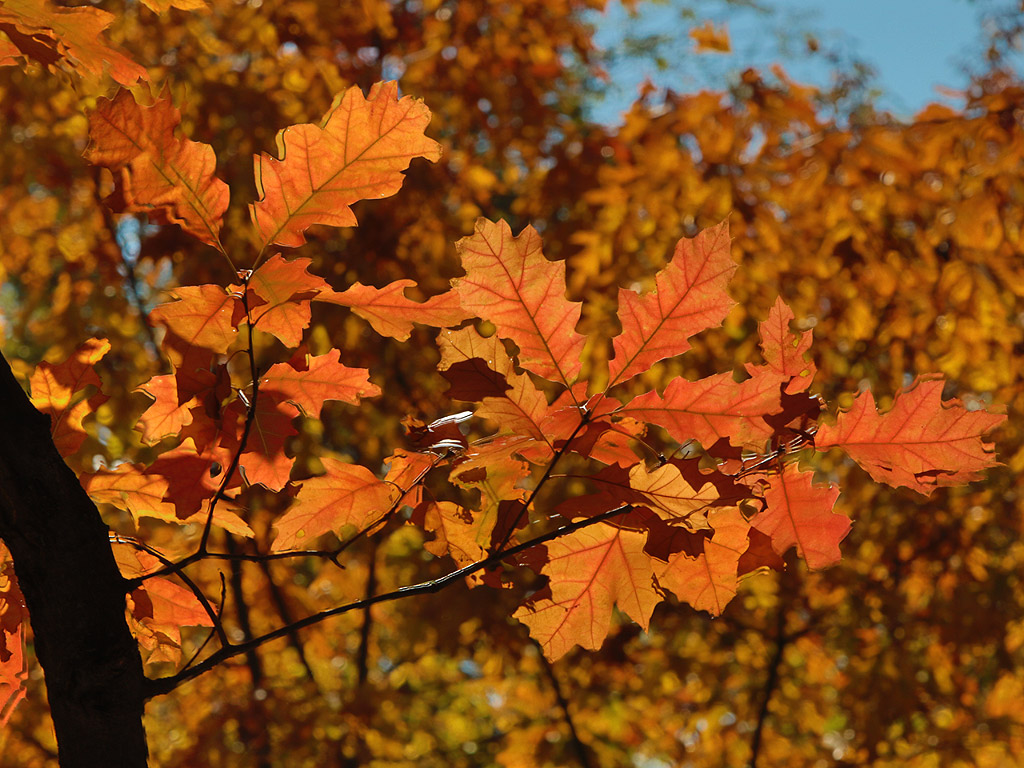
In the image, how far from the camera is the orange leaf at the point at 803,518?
687mm

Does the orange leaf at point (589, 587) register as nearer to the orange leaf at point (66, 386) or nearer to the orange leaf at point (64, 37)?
the orange leaf at point (66, 386)

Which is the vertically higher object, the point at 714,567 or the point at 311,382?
the point at 311,382

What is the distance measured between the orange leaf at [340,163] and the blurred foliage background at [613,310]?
172 centimetres

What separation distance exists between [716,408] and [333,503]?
322 mm

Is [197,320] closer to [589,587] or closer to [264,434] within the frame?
[264,434]

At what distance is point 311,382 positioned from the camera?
77 centimetres

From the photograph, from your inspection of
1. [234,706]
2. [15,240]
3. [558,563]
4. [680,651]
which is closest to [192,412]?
[558,563]

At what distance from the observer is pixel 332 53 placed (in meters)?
2.91

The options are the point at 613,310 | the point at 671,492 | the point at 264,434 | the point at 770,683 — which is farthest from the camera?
the point at 613,310

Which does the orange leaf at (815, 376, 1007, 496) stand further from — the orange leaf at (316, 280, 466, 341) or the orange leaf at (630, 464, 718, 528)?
the orange leaf at (316, 280, 466, 341)

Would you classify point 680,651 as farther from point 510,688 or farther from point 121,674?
point 121,674

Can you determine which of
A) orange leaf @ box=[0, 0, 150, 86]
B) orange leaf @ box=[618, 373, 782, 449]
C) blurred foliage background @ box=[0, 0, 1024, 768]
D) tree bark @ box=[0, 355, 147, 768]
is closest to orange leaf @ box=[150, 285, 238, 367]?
tree bark @ box=[0, 355, 147, 768]

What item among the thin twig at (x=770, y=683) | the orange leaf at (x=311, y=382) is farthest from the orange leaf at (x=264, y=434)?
the thin twig at (x=770, y=683)

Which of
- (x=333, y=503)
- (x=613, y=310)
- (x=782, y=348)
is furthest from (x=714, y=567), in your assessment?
(x=613, y=310)
